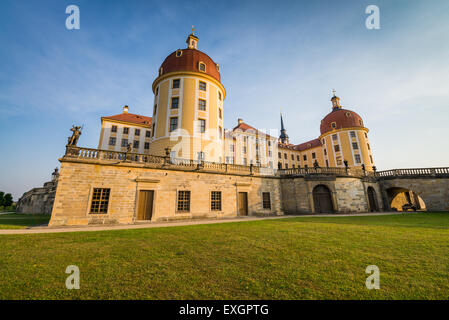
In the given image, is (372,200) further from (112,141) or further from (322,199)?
(112,141)

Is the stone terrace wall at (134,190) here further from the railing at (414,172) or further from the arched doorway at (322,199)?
the railing at (414,172)

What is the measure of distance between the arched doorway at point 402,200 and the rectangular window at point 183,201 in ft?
92.2

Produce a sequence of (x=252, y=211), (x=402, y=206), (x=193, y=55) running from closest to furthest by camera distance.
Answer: (x=252, y=211)
(x=193, y=55)
(x=402, y=206)

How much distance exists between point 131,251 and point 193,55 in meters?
25.0

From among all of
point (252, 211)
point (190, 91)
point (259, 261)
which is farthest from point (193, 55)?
point (259, 261)

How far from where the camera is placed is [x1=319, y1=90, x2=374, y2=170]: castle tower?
40312mm

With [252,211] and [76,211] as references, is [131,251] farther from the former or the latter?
[252,211]

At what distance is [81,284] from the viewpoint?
12.5 feet

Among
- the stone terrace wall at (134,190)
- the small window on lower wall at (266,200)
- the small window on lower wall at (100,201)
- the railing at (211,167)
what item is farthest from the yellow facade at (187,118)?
the small window on lower wall at (100,201)

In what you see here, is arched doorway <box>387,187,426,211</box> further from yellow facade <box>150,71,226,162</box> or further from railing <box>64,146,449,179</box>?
yellow facade <box>150,71,226,162</box>

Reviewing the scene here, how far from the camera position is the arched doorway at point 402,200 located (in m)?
26.5

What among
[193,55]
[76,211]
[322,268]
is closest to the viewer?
[322,268]

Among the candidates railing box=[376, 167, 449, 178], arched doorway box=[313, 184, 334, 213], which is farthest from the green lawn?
railing box=[376, 167, 449, 178]
